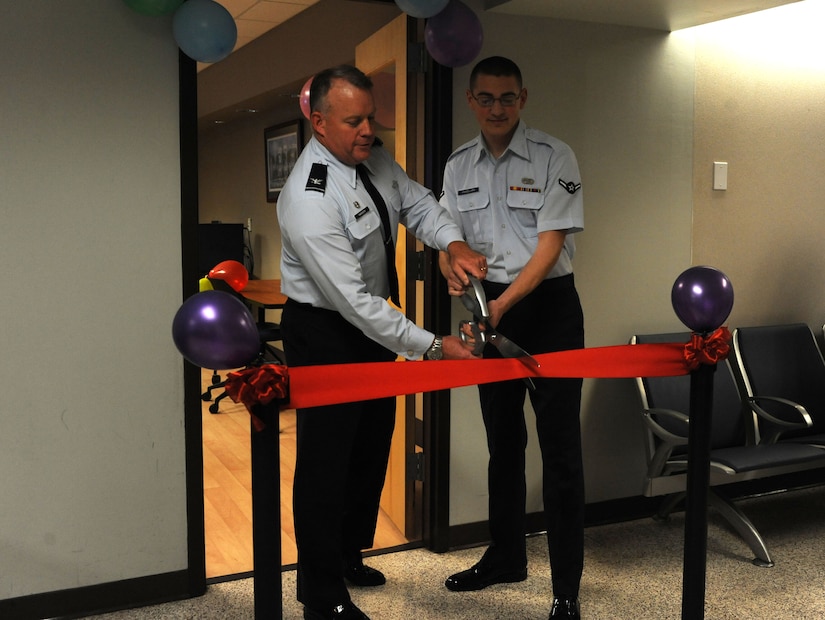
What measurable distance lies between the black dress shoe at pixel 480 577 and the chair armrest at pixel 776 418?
125 centimetres

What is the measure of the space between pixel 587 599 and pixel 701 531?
759mm

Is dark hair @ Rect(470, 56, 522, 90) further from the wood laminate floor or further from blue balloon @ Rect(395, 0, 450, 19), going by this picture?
the wood laminate floor

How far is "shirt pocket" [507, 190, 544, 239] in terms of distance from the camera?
8.94 ft

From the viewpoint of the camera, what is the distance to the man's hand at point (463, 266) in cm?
245

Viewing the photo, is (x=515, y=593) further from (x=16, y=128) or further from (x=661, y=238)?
(x=16, y=128)

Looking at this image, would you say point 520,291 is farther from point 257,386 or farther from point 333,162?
point 257,386

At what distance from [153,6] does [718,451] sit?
250 cm

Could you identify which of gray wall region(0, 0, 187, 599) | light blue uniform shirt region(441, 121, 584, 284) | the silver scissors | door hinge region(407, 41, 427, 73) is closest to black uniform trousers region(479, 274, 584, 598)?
light blue uniform shirt region(441, 121, 584, 284)

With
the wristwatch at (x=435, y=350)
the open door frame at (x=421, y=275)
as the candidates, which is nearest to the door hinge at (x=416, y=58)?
the open door frame at (x=421, y=275)

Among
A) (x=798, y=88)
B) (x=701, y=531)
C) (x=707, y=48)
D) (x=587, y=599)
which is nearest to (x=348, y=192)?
(x=701, y=531)

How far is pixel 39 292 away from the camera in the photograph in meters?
2.59

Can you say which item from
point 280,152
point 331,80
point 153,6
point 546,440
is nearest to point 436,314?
point 546,440

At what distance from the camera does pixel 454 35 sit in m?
2.78

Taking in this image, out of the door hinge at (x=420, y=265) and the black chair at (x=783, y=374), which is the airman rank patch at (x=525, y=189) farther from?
the black chair at (x=783, y=374)
